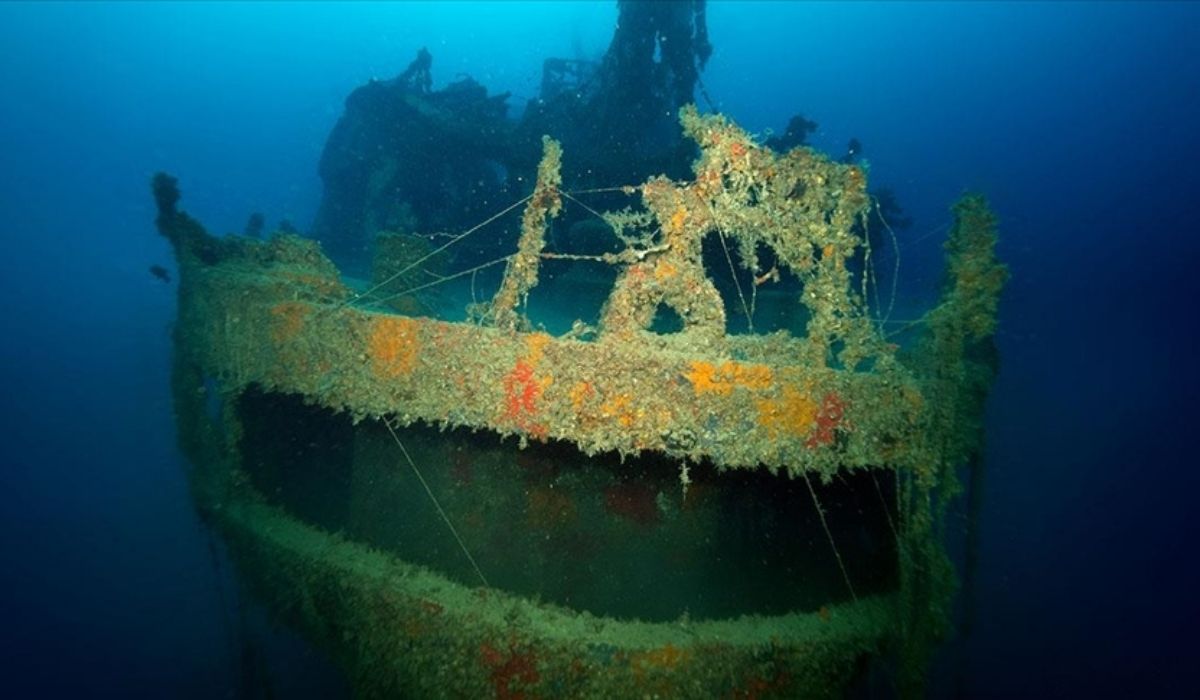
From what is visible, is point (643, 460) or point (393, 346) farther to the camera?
point (643, 460)

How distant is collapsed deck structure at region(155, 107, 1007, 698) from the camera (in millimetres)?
2561

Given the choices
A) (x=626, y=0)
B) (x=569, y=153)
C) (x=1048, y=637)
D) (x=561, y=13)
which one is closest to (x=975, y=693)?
(x=1048, y=637)

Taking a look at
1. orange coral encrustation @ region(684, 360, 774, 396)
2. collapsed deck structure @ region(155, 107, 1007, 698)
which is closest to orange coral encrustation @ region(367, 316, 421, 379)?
collapsed deck structure @ region(155, 107, 1007, 698)

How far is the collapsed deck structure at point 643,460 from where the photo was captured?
8.40 feet

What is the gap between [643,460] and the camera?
2996mm

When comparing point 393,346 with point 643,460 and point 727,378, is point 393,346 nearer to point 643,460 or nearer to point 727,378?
point 643,460

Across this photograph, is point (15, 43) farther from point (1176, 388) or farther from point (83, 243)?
point (1176, 388)

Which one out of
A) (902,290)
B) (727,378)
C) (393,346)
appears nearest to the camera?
(727,378)

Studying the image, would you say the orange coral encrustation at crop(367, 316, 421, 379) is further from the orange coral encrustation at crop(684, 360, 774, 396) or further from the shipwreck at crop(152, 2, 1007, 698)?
the orange coral encrustation at crop(684, 360, 774, 396)

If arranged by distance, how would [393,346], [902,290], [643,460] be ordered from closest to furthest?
[393,346] < [643,460] < [902,290]

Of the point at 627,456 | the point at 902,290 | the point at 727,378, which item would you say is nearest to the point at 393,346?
the point at 627,456

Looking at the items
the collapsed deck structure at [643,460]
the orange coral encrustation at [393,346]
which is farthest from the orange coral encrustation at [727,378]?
the orange coral encrustation at [393,346]

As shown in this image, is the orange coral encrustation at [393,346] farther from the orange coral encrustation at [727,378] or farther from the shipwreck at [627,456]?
the orange coral encrustation at [727,378]

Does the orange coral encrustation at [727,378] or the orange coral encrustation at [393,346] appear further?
the orange coral encrustation at [393,346]
